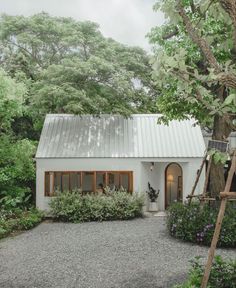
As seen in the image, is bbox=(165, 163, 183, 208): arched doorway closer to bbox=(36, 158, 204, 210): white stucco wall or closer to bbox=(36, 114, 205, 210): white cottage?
bbox=(36, 114, 205, 210): white cottage

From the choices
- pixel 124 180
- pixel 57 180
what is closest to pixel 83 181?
pixel 57 180

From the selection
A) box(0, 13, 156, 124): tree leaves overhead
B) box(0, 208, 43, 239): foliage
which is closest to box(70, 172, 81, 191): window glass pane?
box(0, 208, 43, 239): foliage

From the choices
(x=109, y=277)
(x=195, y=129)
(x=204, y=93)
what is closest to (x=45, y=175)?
(x=195, y=129)

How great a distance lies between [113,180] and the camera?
21.5m

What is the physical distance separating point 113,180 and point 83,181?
1.63 meters

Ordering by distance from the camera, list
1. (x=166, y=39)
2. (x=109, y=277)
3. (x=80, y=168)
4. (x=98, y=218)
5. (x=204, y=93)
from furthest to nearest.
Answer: (x=80, y=168) → (x=98, y=218) → (x=166, y=39) → (x=109, y=277) → (x=204, y=93)

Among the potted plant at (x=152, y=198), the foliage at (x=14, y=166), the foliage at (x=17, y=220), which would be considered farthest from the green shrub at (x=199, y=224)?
the foliage at (x=14, y=166)

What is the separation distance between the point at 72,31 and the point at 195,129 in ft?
31.2

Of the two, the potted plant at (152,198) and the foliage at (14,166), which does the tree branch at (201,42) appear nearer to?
the foliage at (14,166)

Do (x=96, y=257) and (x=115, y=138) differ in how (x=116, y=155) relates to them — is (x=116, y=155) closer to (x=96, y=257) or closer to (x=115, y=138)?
(x=115, y=138)

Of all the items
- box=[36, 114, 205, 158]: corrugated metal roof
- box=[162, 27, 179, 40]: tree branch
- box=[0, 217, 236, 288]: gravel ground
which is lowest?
box=[0, 217, 236, 288]: gravel ground

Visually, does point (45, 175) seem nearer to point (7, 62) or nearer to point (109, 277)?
point (7, 62)

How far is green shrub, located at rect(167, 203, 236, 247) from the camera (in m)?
13.0

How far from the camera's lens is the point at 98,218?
61.2 ft
